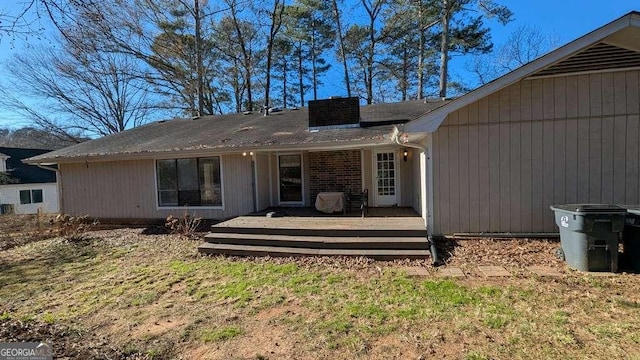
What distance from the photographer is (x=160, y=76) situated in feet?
63.0

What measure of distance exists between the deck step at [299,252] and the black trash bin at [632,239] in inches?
111

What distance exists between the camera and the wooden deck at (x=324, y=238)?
6.01m

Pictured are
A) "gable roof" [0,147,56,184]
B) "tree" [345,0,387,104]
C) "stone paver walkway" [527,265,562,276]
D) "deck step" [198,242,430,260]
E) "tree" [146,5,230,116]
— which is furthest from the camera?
"gable roof" [0,147,56,184]

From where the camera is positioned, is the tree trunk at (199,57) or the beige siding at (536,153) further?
the tree trunk at (199,57)

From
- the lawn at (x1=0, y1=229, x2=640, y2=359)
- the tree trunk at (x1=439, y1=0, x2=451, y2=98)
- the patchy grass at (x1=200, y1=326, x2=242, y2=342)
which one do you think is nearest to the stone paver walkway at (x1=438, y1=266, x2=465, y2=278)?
the lawn at (x1=0, y1=229, x2=640, y2=359)

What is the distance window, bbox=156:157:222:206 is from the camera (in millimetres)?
10031

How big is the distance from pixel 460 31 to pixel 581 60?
41.4ft

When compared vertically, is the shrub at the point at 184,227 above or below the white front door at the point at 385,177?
below

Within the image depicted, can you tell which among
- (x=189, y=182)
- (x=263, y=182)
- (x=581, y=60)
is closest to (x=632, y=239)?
(x=581, y=60)

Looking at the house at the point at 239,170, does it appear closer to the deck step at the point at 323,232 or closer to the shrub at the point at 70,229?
the shrub at the point at 70,229

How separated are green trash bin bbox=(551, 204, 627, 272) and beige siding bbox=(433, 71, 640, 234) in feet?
5.02

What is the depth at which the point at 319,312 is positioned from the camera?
3838mm

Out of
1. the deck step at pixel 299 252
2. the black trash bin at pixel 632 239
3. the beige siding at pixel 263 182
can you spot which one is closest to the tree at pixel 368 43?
the beige siding at pixel 263 182

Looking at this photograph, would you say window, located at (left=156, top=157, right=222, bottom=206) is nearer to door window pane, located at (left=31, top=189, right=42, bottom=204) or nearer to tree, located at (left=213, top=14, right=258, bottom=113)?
tree, located at (left=213, top=14, right=258, bottom=113)
